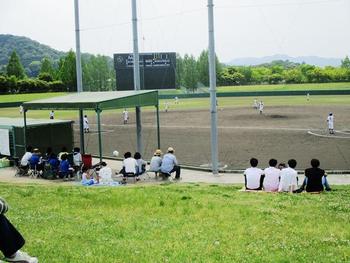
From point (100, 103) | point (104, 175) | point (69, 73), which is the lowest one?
point (104, 175)

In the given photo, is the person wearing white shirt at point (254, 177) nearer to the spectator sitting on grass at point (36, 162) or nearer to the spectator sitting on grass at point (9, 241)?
the spectator sitting on grass at point (9, 241)

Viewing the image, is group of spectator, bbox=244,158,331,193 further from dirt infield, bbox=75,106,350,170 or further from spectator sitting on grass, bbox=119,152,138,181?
dirt infield, bbox=75,106,350,170

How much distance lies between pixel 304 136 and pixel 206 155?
8.98 meters

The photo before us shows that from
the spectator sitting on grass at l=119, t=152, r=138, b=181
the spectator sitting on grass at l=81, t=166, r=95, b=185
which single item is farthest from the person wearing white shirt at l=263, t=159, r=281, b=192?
the spectator sitting on grass at l=81, t=166, r=95, b=185

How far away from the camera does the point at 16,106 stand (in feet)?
243

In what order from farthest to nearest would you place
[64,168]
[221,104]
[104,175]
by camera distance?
[221,104], [64,168], [104,175]

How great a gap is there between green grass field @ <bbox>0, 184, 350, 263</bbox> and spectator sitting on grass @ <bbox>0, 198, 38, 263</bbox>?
45 cm

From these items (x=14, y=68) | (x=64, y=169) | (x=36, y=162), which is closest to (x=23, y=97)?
(x=14, y=68)

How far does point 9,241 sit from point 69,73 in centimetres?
8287

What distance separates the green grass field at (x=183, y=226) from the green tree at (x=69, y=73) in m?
70.8

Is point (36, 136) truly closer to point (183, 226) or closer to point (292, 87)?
point (183, 226)

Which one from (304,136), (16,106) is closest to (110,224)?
(304,136)

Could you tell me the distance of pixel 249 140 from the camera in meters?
30.8

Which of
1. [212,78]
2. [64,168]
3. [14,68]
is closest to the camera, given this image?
[64,168]
